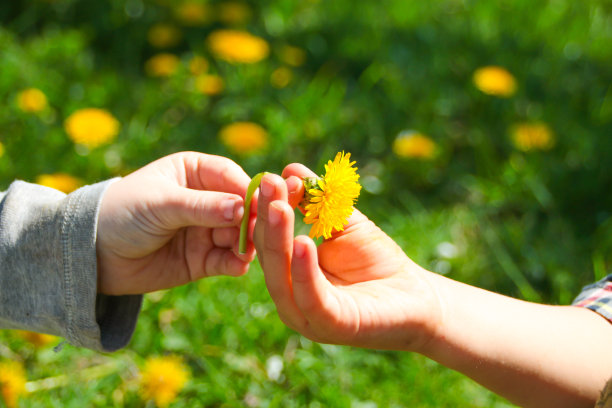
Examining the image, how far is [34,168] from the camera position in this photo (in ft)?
5.25

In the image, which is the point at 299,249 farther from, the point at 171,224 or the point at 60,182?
the point at 60,182

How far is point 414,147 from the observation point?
1842mm

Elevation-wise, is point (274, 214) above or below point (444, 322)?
above

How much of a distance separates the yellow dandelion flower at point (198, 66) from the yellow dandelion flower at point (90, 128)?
0.36m

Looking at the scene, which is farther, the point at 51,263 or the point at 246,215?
the point at 51,263

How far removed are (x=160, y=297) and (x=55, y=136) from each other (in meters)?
0.58

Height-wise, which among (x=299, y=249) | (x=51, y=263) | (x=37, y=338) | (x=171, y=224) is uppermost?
(x=299, y=249)

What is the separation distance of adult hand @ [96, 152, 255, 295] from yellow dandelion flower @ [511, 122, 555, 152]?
1.13m

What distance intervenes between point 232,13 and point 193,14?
15 centimetres

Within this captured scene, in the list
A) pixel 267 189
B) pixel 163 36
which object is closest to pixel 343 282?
pixel 267 189

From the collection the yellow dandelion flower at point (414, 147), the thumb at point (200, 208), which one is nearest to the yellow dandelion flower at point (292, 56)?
the yellow dandelion flower at point (414, 147)

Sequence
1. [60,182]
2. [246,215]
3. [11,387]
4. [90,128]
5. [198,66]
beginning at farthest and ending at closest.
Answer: [198,66]
[90,128]
[60,182]
[11,387]
[246,215]

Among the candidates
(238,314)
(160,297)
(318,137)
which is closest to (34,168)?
(160,297)

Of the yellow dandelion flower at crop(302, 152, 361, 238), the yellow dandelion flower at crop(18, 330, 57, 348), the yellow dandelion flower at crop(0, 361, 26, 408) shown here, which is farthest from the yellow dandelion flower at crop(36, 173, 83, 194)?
the yellow dandelion flower at crop(302, 152, 361, 238)
